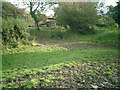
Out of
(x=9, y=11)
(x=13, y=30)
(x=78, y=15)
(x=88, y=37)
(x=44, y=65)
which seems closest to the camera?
(x=44, y=65)

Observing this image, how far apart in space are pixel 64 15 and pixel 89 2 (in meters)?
2.56

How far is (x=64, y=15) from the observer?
889 inches

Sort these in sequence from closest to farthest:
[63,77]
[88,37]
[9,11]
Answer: [63,77] → [9,11] → [88,37]

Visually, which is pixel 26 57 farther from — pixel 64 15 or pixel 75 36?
pixel 64 15

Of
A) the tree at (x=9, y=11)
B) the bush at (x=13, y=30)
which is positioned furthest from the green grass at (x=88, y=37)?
the tree at (x=9, y=11)

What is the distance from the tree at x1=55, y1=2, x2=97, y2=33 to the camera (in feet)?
70.8

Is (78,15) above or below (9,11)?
below

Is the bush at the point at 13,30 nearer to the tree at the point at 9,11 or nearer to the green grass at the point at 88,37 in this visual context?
the tree at the point at 9,11

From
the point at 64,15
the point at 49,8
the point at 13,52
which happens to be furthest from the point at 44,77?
the point at 49,8

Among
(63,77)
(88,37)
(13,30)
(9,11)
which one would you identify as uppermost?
(9,11)

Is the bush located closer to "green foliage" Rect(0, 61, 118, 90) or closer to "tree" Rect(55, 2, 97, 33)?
"green foliage" Rect(0, 61, 118, 90)

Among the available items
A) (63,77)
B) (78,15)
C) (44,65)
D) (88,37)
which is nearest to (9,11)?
(44,65)

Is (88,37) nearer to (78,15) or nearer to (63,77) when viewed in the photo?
(78,15)

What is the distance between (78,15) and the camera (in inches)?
854
